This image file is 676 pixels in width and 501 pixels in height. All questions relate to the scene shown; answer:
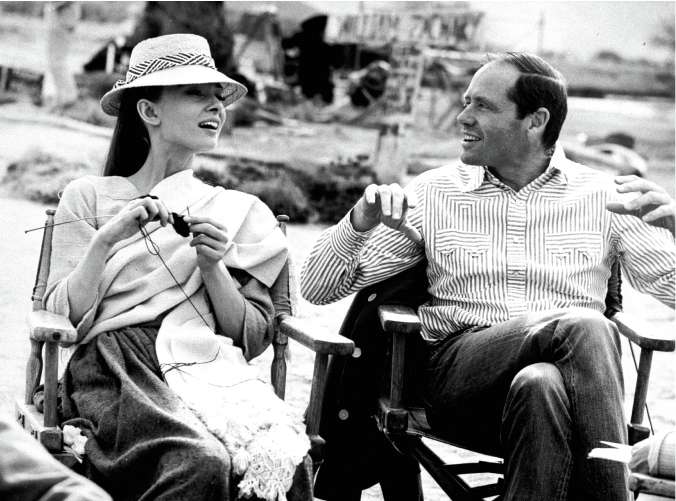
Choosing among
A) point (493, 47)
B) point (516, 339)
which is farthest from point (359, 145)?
point (516, 339)

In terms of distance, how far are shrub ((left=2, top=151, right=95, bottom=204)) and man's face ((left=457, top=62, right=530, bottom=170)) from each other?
4958 millimetres

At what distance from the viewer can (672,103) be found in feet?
33.8

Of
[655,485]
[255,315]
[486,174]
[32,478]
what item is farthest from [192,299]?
[32,478]

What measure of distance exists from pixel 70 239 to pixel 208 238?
437mm

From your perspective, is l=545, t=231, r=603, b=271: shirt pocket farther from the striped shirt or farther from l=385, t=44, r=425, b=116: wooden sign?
l=385, t=44, r=425, b=116: wooden sign

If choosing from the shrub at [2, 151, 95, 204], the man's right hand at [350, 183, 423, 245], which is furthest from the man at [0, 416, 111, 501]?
the shrub at [2, 151, 95, 204]

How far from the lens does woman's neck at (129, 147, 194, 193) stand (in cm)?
338

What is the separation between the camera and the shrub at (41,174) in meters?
8.04

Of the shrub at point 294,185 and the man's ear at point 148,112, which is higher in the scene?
the man's ear at point 148,112

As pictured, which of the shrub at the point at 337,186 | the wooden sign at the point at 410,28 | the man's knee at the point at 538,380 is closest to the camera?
the man's knee at the point at 538,380

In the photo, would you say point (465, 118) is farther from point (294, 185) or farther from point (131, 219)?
point (294, 185)

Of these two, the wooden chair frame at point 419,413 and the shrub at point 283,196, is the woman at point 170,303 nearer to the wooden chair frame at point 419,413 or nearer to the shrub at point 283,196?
the wooden chair frame at point 419,413

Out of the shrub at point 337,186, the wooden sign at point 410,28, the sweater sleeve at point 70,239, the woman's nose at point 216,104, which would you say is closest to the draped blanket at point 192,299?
the sweater sleeve at point 70,239

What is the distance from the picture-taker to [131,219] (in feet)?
9.79
